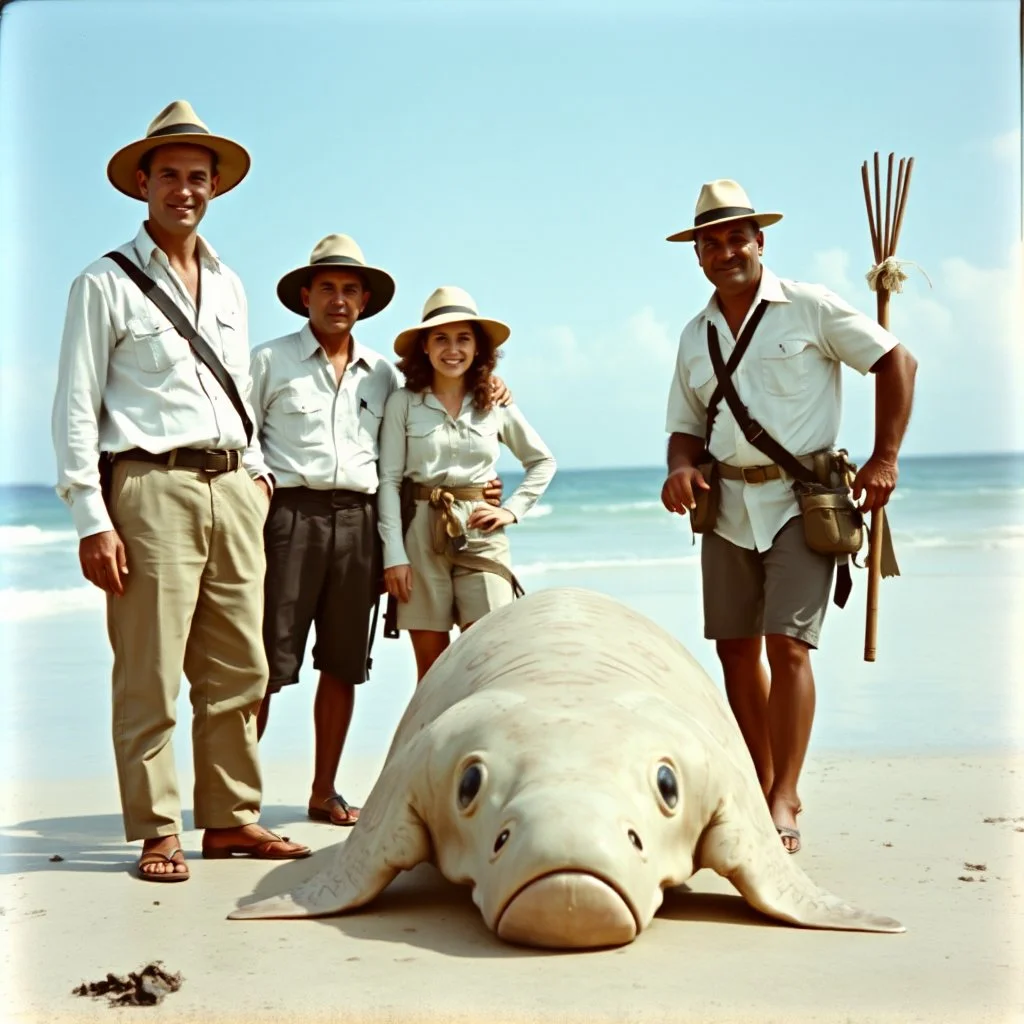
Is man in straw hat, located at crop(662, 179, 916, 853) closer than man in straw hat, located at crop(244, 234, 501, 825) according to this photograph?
Yes

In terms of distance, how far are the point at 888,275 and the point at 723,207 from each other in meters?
1.00

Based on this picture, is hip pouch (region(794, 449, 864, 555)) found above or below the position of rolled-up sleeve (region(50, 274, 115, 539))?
below

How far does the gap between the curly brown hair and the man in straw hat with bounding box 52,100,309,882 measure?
1.15 metres

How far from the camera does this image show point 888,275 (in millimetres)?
6594

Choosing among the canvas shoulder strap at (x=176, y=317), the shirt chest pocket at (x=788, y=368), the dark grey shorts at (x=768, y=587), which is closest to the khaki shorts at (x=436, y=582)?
the dark grey shorts at (x=768, y=587)

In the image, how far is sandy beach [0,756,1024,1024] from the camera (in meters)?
3.56

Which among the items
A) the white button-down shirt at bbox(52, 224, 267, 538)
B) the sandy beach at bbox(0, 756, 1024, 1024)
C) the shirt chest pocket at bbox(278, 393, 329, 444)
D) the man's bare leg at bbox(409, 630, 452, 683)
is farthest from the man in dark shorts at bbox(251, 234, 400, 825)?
the sandy beach at bbox(0, 756, 1024, 1024)

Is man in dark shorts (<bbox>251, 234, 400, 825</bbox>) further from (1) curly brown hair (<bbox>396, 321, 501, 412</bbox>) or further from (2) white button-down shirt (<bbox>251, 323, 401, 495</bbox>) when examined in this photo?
(1) curly brown hair (<bbox>396, 321, 501, 412</bbox>)

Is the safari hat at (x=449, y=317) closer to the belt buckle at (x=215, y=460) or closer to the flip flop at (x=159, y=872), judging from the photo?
the belt buckle at (x=215, y=460)

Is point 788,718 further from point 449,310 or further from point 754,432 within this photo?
point 449,310

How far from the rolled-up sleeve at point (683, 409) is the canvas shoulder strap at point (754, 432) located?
0.25 metres

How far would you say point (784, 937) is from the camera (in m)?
4.12

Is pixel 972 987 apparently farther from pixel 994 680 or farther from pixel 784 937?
pixel 994 680

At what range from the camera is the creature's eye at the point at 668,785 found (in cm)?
411
